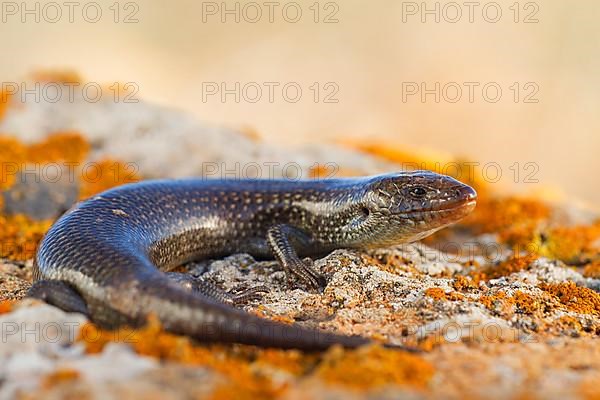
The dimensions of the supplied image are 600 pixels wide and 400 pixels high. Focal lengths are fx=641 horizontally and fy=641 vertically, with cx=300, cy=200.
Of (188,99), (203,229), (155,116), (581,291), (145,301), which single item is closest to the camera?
(145,301)

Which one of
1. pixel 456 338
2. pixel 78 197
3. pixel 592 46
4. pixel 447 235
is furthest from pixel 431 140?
pixel 456 338

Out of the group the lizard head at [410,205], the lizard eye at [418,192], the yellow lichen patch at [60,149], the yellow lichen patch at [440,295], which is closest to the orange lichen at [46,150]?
the yellow lichen patch at [60,149]

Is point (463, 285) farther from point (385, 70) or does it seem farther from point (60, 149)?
point (385, 70)

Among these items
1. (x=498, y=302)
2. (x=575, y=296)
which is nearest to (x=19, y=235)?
(x=498, y=302)

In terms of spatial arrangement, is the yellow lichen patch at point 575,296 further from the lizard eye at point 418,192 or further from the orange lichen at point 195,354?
the orange lichen at point 195,354

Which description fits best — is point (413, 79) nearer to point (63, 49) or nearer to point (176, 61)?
point (176, 61)

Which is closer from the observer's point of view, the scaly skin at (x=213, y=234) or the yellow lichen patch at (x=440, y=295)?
the scaly skin at (x=213, y=234)

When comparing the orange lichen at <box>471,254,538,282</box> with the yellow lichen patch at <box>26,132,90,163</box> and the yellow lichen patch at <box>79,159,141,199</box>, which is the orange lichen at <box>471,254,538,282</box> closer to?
the yellow lichen patch at <box>79,159,141,199</box>
